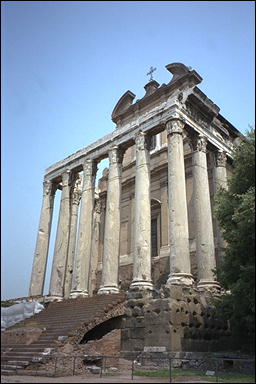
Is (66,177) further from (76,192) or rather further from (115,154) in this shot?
(115,154)

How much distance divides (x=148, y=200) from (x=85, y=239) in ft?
17.6

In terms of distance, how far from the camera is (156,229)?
88.0ft

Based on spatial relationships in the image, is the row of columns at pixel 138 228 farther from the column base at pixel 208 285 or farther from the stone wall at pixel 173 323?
the stone wall at pixel 173 323

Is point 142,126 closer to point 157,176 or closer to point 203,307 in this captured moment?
point 157,176

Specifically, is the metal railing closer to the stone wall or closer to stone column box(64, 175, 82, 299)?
the stone wall

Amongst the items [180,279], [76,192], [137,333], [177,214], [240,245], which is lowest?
[137,333]

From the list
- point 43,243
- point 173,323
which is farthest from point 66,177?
point 173,323

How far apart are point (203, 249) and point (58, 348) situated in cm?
892

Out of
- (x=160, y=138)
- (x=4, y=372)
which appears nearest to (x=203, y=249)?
(x=4, y=372)

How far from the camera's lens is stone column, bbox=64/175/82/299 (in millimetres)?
25781

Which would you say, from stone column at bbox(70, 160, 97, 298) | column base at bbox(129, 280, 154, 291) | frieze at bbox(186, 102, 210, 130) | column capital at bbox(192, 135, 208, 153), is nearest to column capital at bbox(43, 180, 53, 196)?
stone column at bbox(70, 160, 97, 298)

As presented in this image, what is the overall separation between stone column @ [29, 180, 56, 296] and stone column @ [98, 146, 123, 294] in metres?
6.10

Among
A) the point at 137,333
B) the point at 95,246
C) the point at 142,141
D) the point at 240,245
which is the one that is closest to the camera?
the point at 240,245

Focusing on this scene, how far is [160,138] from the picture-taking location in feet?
96.4
